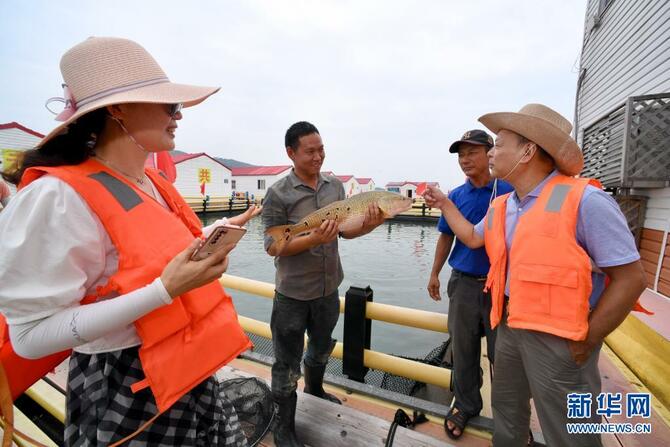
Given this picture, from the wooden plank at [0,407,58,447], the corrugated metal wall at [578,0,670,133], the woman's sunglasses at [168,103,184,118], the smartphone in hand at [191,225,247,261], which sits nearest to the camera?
the smartphone in hand at [191,225,247,261]

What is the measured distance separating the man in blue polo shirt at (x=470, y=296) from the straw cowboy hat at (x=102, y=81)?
2.72 meters

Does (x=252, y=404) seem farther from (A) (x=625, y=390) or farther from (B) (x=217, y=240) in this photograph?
(A) (x=625, y=390)

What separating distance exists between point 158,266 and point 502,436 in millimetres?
2644

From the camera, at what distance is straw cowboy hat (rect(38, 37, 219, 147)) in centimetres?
128

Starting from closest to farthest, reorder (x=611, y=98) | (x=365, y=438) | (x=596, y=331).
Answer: (x=596, y=331) < (x=365, y=438) < (x=611, y=98)

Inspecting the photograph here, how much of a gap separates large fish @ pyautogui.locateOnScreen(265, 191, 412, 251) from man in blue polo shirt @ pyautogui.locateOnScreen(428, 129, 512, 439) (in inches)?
28.2

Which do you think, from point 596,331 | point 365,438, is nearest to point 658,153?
point 596,331

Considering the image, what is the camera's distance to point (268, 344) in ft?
17.8

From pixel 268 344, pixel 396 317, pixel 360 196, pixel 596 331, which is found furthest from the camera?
pixel 268 344

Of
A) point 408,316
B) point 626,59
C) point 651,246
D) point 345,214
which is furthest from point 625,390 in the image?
point 626,59

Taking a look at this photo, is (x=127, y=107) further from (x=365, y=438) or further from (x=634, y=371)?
(x=634, y=371)

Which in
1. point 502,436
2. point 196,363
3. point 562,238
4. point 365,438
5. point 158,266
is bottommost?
point 365,438

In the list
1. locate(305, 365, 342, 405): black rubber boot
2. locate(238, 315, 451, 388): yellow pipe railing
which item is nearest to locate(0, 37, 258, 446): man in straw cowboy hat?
locate(305, 365, 342, 405): black rubber boot

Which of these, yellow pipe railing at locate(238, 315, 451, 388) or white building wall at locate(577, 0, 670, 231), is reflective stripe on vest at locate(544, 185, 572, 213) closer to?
yellow pipe railing at locate(238, 315, 451, 388)
